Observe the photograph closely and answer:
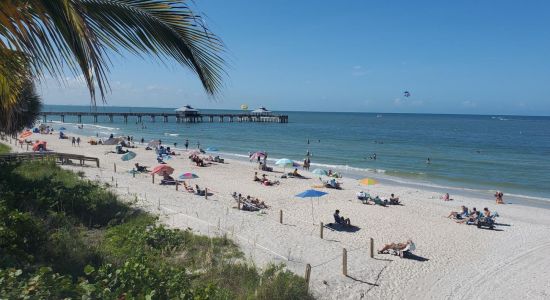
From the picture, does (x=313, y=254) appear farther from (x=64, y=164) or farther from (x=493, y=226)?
(x=64, y=164)

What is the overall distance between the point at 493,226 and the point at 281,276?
41.8 ft

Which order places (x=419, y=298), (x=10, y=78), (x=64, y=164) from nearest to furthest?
1. (x=10, y=78)
2. (x=419, y=298)
3. (x=64, y=164)

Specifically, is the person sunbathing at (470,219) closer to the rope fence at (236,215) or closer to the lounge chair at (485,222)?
the lounge chair at (485,222)

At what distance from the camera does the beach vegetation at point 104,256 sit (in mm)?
3363

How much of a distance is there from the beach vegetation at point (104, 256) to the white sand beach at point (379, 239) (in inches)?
58.0

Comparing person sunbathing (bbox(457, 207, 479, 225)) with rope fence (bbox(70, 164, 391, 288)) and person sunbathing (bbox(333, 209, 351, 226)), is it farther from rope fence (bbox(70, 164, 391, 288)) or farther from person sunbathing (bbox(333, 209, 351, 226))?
rope fence (bbox(70, 164, 391, 288))

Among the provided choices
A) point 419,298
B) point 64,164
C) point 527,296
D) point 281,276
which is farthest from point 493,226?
point 64,164

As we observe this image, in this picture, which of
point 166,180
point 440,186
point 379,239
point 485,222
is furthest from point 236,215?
point 440,186

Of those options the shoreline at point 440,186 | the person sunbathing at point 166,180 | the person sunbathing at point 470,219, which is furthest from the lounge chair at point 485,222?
the person sunbathing at point 166,180

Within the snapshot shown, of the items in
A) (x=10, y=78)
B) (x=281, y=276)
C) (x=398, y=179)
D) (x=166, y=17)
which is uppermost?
(x=166, y=17)

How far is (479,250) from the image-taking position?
13.9m

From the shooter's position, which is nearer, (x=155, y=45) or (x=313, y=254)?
(x=155, y=45)

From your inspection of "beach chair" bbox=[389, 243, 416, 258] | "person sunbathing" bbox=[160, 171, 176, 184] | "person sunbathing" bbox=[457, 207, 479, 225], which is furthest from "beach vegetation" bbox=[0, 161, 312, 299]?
"person sunbathing" bbox=[457, 207, 479, 225]

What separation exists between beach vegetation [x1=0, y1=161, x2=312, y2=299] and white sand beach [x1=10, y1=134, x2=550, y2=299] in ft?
4.83
